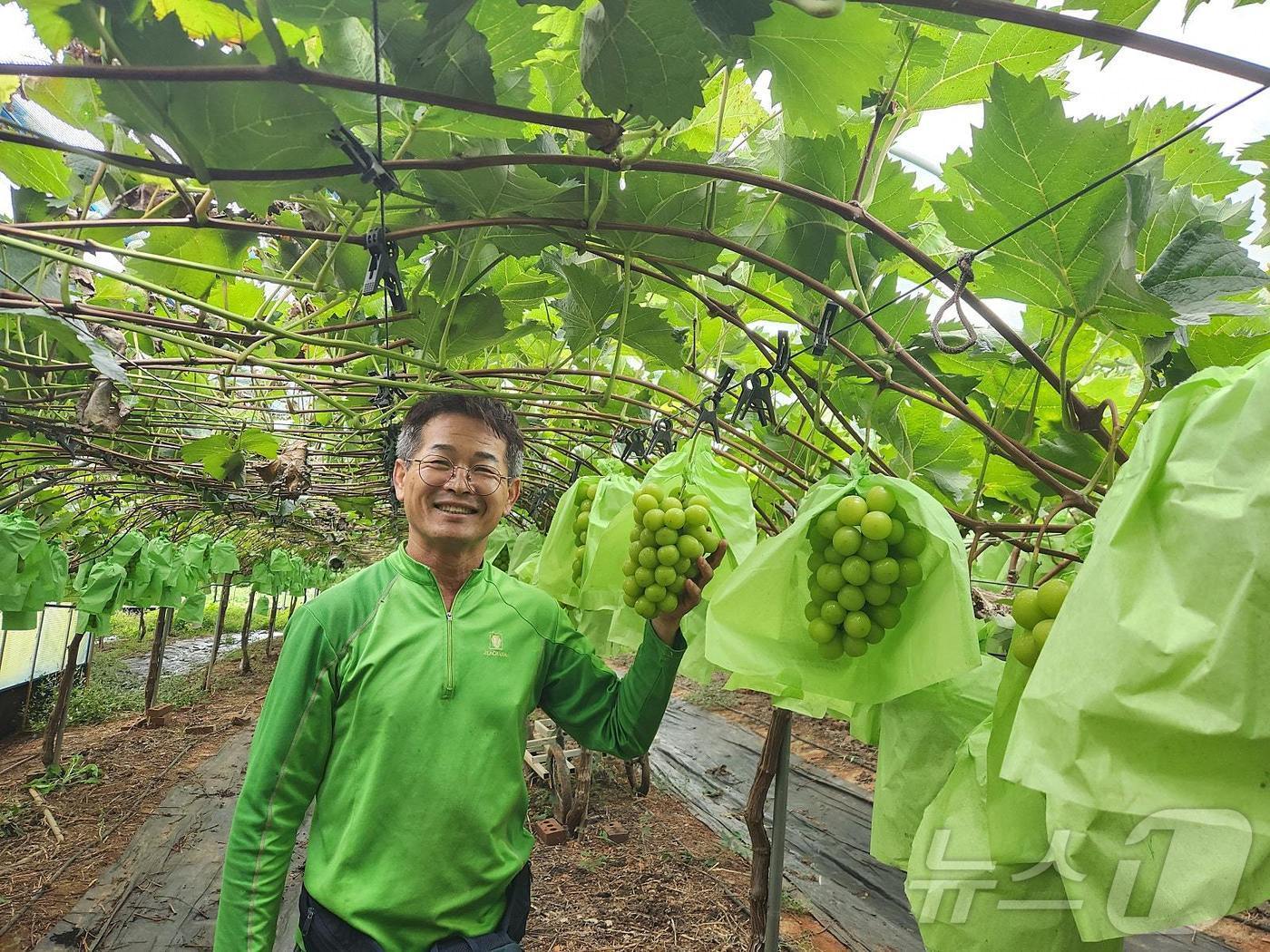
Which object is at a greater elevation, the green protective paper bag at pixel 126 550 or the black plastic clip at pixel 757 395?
the black plastic clip at pixel 757 395

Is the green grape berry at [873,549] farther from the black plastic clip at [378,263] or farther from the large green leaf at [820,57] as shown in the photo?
the black plastic clip at [378,263]

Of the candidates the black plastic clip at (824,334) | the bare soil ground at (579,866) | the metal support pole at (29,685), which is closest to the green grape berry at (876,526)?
the black plastic clip at (824,334)

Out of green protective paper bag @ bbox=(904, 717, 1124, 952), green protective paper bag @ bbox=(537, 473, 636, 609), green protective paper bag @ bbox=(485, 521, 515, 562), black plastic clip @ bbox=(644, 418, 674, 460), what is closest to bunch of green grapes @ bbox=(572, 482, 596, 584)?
green protective paper bag @ bbox=(537, 473, 636, 609)

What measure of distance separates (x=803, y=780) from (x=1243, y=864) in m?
6.54

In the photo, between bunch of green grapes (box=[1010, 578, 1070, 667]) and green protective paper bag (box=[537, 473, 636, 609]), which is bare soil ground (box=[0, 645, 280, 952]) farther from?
bunch of green grapes (box=[1010, 578, 1070, 667])

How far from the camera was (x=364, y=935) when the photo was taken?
1.35 metres

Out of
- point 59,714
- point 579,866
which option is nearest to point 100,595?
point 59,714

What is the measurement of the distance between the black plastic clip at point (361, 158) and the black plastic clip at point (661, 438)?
106 cm

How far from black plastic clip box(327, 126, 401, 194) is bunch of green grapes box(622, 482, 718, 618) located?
73 cm

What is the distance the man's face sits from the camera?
159 cm

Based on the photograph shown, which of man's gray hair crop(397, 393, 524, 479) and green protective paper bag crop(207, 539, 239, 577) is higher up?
man's gray hair crop(397, 393, 524, 479)

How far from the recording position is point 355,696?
147cm

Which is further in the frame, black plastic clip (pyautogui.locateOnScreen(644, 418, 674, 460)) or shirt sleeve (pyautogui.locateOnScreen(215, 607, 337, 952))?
black plastic clip (pyautogui.locateOnScreen(644, 418, 674, 460))

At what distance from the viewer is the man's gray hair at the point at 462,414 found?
1694 mm
